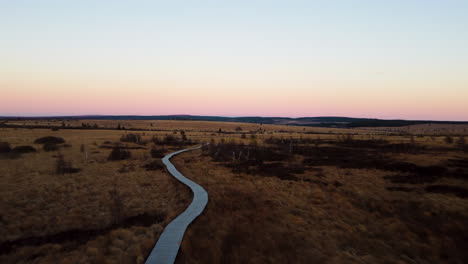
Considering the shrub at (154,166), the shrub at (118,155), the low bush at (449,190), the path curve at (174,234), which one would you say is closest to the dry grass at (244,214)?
the low bush at (449,190)

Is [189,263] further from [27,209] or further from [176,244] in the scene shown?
[27,209]

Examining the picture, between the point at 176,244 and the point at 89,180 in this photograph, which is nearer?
the point at 176,244

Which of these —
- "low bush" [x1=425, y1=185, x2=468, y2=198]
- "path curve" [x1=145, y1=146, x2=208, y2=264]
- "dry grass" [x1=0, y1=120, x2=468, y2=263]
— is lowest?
"dry grass" [x1=0, y1=120, x2=468, y2=263]

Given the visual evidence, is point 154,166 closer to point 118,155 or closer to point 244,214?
point 118,155

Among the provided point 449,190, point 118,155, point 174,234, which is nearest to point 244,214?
point 174,234

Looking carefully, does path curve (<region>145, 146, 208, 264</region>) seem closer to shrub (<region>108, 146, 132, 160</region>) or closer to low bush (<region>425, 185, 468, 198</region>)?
low bush (<region>425, 185, 468, 198</region>)

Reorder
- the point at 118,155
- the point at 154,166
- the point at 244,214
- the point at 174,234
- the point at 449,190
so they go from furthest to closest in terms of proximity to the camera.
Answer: the point at 118,155 → the point at 154,166 → the point at 449,190 → the point at 244,214 → the point at 174,234

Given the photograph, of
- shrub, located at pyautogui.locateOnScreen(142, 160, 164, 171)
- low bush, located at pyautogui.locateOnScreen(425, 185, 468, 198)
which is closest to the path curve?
shrub, located at pyautogui.locateOnScreen(142, 160, 164, 171)

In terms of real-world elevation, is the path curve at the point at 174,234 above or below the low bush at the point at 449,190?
below

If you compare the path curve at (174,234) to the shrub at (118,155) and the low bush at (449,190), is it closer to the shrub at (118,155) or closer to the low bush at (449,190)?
the low bush at (449,190)

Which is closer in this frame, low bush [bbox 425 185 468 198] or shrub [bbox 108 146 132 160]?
low bush [bbox 425 185 468 198]

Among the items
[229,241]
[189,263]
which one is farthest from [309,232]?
[189,263]
